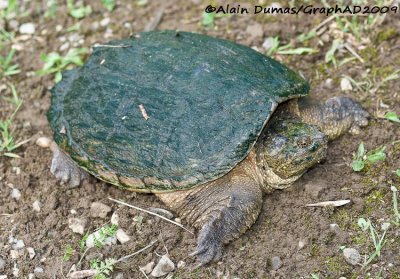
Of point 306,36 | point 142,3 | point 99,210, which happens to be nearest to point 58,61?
point 142,3

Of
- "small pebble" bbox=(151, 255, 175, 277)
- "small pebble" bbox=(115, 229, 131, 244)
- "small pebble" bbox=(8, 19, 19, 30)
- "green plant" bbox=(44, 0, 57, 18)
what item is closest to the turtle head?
"small pebble" bbox=(151, 255, 175, 277)

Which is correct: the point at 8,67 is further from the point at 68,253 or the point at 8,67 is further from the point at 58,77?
the point at 68,253

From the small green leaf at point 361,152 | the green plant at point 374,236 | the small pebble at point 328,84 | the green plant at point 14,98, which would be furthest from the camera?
the green plant at point 14,98

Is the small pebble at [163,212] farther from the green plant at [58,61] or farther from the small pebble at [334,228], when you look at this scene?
the green plant at [58,61]

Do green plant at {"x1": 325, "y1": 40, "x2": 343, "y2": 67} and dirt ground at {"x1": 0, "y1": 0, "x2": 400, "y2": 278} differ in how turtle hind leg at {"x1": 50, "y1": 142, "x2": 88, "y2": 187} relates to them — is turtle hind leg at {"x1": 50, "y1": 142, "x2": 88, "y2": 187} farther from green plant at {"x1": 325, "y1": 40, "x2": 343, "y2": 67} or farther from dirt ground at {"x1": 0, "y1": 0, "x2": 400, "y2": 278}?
green plant at {"x1": 325, "y1": 40, "x2": 343, "y2": 67}

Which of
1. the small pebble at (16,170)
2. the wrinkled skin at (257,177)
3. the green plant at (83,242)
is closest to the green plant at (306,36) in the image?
the wrinkled skin at (257,177)

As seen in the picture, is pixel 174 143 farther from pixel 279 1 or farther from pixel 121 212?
pixel 279 1
